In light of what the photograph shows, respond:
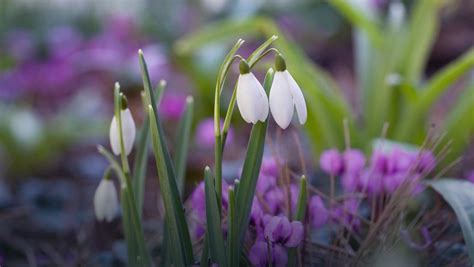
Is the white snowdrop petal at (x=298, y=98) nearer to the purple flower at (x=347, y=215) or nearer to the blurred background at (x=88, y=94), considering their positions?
the purple flower at (x=347, y=215)

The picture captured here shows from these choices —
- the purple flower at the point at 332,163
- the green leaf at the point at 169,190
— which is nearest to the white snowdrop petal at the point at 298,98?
the green leaf at the point at 169,190

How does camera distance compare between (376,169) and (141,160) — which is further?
(376,169)

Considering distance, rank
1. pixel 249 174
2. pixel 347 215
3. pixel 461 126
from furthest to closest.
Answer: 1. pixel 461 126
2. pixel 347 215
3. pixel 249 174

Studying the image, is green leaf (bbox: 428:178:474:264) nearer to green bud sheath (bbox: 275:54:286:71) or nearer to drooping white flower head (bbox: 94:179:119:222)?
green bud sheath (bbox: 275:54:286:71)

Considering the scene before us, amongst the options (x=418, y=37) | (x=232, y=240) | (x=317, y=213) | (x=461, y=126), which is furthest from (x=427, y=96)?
(x=232, y=240)

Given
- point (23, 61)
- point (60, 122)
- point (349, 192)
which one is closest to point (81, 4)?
point (23, 61)

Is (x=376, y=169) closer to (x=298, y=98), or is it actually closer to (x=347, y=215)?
(x=347, y=215)
